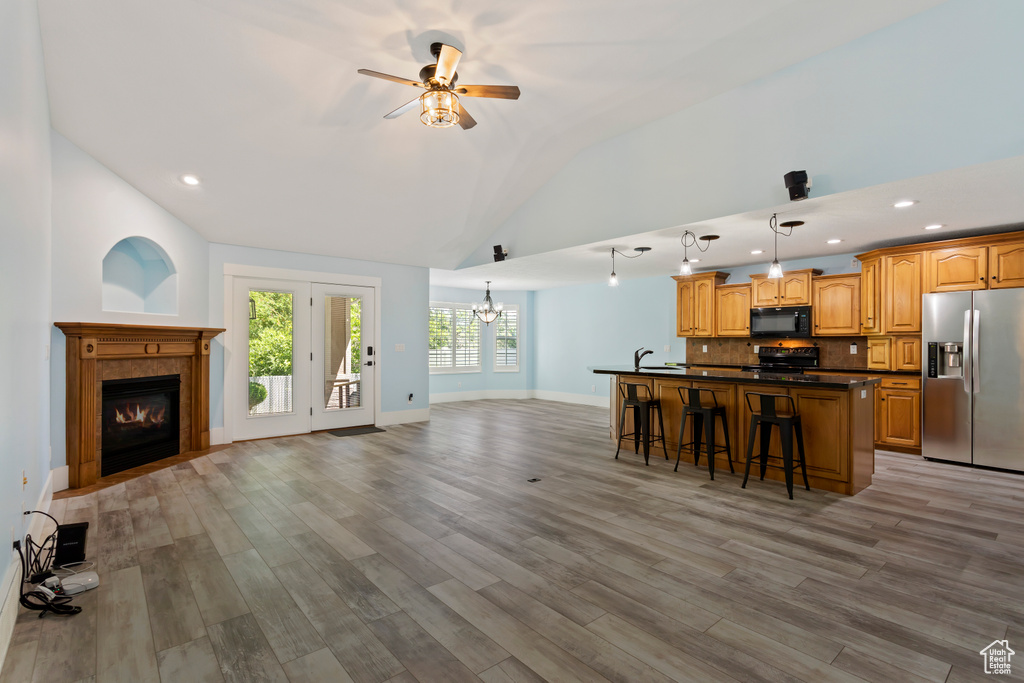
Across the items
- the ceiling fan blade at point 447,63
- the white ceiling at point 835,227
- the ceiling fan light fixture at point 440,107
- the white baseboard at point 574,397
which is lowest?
the white baseboard at point 574,397

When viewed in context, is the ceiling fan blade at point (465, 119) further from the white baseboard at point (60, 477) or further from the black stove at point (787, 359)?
the black stove at point (787, 359)

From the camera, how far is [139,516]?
11.8ft

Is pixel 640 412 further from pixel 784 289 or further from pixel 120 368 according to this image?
pixel 120 368

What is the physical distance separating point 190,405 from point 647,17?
6100 mm

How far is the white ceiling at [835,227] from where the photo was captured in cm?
374

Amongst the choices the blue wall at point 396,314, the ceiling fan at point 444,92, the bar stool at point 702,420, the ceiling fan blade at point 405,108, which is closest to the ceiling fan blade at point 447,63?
the ceiling fan at point 444,92

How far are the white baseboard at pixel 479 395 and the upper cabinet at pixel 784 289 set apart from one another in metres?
5.41

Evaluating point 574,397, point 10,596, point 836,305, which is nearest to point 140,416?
point 10,596

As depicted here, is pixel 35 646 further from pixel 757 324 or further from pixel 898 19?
pixel 757 324

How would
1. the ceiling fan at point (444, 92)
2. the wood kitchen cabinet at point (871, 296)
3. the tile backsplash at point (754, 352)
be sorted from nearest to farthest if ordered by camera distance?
the ceiling fan at point (444, 92) < the wood kitchen cabinet at point (871, 296) < the tile backsplash at point (754, 352)

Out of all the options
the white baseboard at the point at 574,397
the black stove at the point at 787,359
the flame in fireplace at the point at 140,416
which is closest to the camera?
the flame in fireplace at the point at 140,416

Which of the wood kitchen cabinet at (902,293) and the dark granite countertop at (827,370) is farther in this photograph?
the dark granite countertop at (827,370)

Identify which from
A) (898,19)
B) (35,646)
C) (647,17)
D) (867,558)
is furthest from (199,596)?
(898,19)

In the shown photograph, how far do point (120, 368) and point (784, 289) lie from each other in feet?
26.8
